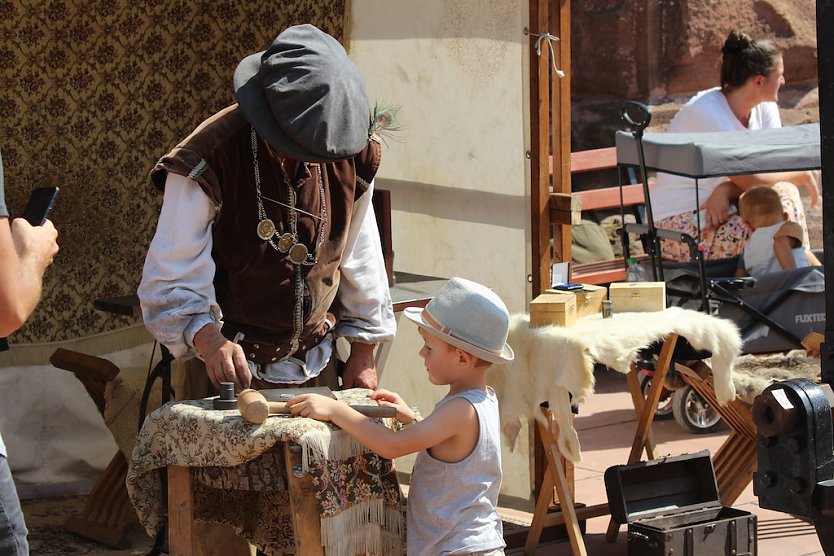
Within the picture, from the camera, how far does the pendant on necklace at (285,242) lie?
10.1ft

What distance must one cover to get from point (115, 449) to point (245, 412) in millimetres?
2886

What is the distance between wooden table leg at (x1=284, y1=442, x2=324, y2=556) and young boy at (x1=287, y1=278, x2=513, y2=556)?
0.33 metres

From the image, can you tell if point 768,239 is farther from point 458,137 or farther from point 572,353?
point 572,353

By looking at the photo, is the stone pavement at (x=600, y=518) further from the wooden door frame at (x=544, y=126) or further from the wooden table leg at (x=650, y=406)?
the wooden door frame at (x=544, y=126)

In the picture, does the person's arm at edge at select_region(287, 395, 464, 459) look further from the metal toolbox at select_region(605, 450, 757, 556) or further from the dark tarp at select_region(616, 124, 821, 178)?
the dark tarp at select_region(616, 124, 821, 178)

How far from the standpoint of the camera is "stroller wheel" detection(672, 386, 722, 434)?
620 cm

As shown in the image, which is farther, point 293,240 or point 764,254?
point 764,254

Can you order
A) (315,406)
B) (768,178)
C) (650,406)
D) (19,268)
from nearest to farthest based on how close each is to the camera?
(19,268), (315,406), (650,406), (768,178)

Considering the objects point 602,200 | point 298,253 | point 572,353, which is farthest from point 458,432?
point 602,200

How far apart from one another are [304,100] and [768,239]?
4.09 m

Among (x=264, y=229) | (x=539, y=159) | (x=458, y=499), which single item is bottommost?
(x=458, y=499)

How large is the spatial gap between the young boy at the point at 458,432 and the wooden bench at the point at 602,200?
397 cm

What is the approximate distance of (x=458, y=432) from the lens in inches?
113

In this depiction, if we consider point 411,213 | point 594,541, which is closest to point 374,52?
point 411,213
